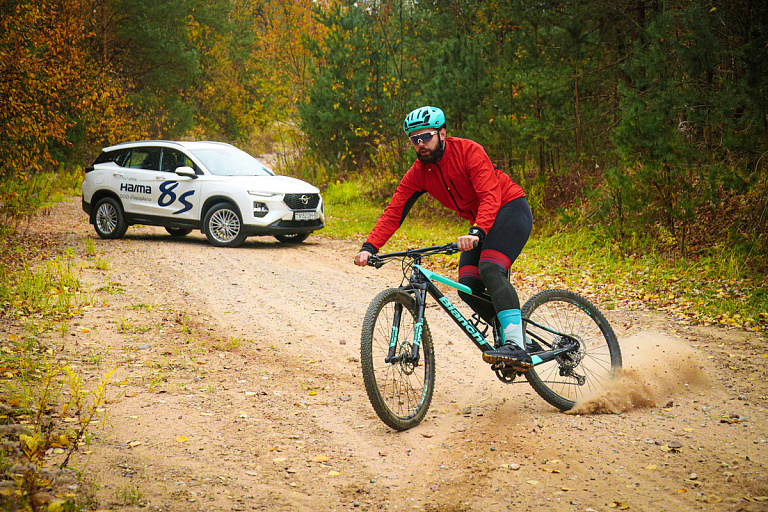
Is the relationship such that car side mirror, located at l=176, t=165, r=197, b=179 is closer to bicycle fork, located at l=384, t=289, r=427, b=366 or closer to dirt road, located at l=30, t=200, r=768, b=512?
dirt road, located at l=30, t=200, r=768, b=512

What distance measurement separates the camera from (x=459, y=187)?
4938mm

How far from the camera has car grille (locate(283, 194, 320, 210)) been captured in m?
13.2

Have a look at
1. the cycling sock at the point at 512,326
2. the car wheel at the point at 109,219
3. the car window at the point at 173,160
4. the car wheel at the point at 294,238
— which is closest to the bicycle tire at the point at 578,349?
the cycling sock at the point at 512,326

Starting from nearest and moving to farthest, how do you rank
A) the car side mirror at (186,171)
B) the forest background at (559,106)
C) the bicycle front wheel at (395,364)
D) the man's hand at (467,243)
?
the man's hand at (467,243)
the bicycle front wheel at (395,364)
the forest background at (559,106)
the car side mirror at (186,171)

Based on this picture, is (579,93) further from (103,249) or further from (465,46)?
(103,249)

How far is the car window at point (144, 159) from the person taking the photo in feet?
46.3

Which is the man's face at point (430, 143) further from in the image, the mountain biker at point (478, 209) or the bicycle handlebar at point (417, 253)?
the bicycle handlebar at point (417, 253)

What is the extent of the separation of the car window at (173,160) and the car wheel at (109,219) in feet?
4.43

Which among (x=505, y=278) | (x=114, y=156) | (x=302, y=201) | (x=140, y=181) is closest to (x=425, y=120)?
(x=505, y=278)

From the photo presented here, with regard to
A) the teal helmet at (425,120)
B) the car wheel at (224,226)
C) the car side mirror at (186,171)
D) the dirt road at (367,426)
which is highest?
the teal helmet at (425,120)

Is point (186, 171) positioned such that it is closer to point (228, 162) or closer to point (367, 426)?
point (228, 162)

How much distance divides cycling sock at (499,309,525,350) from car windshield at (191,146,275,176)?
9.98 meters

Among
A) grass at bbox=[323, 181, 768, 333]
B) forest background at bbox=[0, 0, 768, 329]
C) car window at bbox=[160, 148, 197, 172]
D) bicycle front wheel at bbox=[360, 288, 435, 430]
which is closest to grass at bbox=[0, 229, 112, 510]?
bicycle front wheel at bbox=[360, 288, 435, 430]

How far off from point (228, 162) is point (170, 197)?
4.65 feet
